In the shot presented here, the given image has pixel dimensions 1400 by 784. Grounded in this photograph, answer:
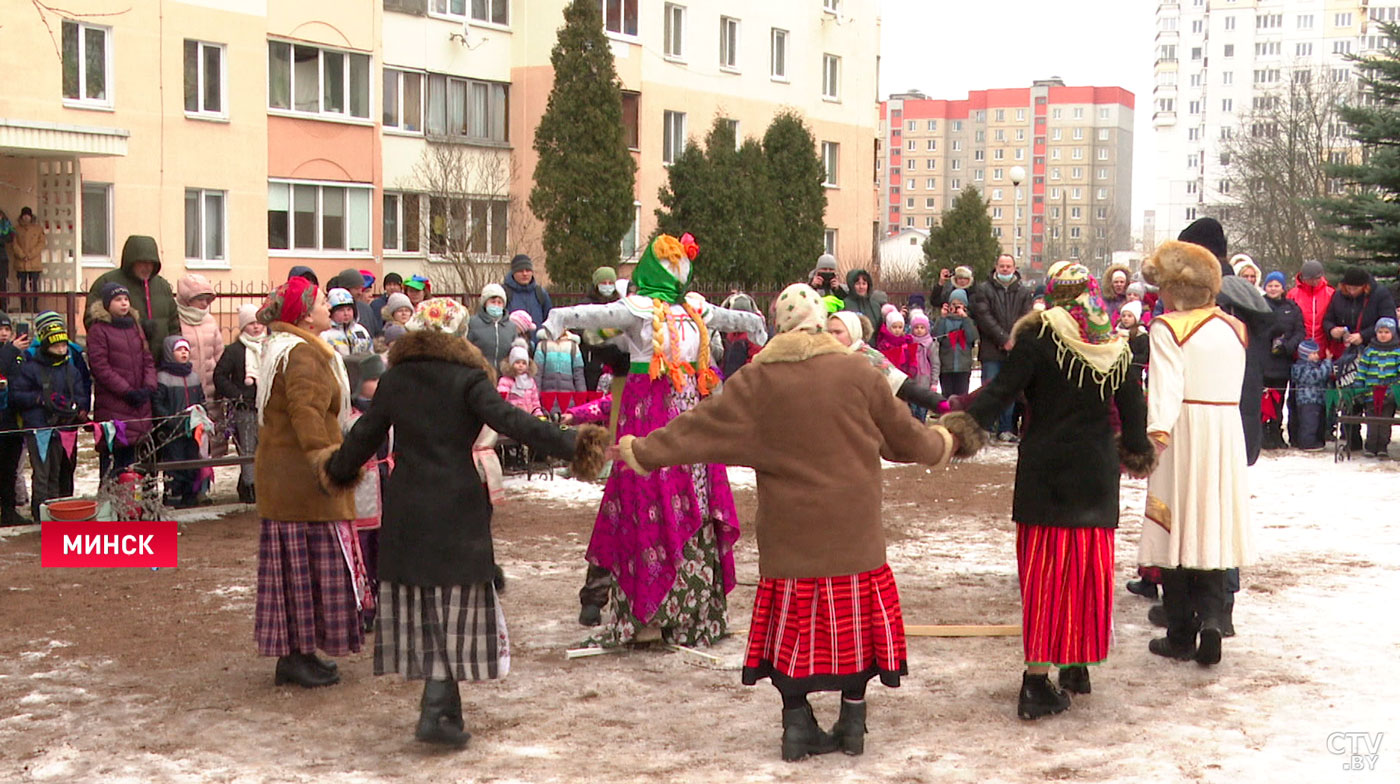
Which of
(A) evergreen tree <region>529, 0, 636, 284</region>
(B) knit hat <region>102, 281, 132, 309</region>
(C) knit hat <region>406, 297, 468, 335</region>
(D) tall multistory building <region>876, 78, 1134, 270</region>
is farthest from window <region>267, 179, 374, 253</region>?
(D) tall multistory building <region>876, 78, 1134, 270</region>

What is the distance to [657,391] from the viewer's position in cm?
765

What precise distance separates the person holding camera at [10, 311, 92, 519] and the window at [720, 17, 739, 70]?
29.4 meters

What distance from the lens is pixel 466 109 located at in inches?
1329

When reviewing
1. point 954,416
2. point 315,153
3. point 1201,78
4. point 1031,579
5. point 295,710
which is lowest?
point 295,710

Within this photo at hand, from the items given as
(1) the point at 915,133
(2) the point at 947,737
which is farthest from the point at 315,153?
(1) the point at 915,133

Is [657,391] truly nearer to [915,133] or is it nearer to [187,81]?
[187,81]

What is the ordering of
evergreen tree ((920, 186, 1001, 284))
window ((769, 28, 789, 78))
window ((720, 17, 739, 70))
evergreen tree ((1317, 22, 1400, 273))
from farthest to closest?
window ((769, 28, 789, 78)) < evergreen tree ((920, 186, 1001, 284)) < window ((720, 17, 739, 70)) < evergreen tree ((1317, 22, 1400, 273))

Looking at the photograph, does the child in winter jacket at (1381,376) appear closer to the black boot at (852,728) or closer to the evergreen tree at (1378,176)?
the evergreen tree at (1378,176)

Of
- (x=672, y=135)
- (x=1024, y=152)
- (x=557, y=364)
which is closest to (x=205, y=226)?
(x=672, y=135)

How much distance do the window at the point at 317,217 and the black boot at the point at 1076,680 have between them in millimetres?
24381

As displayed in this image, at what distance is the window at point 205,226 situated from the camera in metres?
26.8

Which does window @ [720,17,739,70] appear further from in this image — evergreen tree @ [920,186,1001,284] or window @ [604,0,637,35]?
evergreen tree @ [920,186,1001,284]

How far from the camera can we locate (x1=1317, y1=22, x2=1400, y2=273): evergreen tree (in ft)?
73.3

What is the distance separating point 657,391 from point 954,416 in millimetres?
1787
